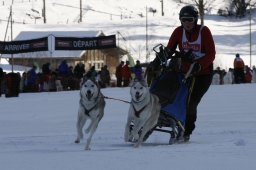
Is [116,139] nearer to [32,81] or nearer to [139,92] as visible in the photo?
[139,92]

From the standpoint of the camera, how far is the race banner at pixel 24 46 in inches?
832

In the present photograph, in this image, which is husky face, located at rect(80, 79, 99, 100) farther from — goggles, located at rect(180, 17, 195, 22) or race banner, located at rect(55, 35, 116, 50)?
race banner, located at rect(55, 35, 116, 50)

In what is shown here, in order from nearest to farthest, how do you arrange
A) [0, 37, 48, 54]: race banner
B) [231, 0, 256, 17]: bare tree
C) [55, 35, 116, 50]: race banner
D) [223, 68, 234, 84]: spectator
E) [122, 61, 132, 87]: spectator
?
[0, 37, 48, 54]: race banner
[122, 61, 132, 87]: spectator
[55, 35, 116, 50]: race banner
[223, 68, 234, 84]: spectator
[231, 0, 256, 17]: bare tree

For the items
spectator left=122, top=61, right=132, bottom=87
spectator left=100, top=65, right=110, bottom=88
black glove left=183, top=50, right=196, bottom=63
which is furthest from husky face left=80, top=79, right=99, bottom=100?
spectator left=100, top=65, right=110, bottom=88

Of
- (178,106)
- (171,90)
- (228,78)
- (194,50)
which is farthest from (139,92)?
(228,78)

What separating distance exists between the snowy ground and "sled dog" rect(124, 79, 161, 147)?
0.53 feet

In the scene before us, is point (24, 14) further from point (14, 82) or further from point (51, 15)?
point (14, 82)

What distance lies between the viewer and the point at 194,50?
7137mm

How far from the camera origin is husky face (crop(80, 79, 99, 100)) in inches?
285

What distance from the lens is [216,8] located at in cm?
6750

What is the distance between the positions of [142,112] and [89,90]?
28.0 inches

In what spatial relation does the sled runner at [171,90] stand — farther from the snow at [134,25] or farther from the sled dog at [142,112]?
the snow at [134,25]

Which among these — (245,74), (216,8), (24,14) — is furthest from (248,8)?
(245,74)

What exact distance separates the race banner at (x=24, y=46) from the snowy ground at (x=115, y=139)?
446 cm
